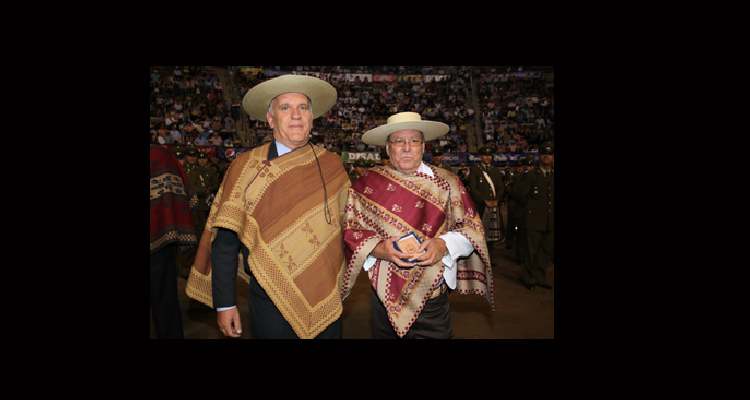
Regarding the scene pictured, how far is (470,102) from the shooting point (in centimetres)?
1680

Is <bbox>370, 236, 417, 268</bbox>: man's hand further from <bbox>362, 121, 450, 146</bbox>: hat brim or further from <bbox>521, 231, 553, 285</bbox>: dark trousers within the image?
<bbox>521, 231, 553, 285</bbox>: dark trousers

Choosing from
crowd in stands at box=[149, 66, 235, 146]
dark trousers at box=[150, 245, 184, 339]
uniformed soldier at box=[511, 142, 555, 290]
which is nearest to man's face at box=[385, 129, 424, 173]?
dark trousers at box=[150, 245, 184, 339]

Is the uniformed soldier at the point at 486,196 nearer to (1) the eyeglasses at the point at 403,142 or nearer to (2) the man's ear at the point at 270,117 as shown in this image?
(1) the eyeglasses at the point at 403,142

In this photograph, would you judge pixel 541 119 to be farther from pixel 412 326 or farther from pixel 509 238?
pixel 412 326

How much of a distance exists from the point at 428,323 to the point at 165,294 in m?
2.43

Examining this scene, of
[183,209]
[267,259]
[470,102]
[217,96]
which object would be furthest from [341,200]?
[470,102]

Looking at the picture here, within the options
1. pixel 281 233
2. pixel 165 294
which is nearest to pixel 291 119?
pixel 281 233

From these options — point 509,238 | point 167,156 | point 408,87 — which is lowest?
point 509,238

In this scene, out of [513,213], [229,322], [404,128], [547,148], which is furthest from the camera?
[513,213]

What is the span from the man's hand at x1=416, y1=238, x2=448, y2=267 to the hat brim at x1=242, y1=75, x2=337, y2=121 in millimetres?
A: 1172

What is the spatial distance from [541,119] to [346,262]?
52.1ft

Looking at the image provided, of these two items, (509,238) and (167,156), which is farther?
(509,238)

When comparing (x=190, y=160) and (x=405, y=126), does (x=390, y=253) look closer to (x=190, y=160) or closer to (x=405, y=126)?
(x=405, y=126)

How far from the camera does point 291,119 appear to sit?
2.39 m
